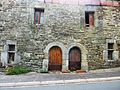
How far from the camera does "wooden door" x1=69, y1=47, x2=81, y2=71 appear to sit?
15508mm

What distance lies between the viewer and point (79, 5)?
15680 mm

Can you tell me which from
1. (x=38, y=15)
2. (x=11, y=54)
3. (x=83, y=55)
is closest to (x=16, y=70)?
(x=11, y=54)

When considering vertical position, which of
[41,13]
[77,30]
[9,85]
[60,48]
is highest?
[41,13]

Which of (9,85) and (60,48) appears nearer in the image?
(9,85)

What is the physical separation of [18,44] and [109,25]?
19.7ft

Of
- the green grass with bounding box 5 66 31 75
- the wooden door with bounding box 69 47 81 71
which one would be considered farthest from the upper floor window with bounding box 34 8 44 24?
the green grass with bounding box 5 66 31 75

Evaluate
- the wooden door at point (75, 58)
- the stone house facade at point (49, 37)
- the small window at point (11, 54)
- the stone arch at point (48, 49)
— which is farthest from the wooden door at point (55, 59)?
the small window at point (11, 54)

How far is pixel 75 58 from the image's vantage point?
51.3 feet

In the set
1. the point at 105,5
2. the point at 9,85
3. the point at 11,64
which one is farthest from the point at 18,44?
the point at 105,5

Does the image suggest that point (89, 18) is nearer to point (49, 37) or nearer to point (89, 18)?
point (89, 18)

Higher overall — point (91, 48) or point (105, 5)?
point (105, 5)

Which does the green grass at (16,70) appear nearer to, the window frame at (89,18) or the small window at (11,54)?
the small window at (11,54)

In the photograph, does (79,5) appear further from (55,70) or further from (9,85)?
(9,85)

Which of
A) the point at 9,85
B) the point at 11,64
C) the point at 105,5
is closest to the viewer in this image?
the point at 9,85
